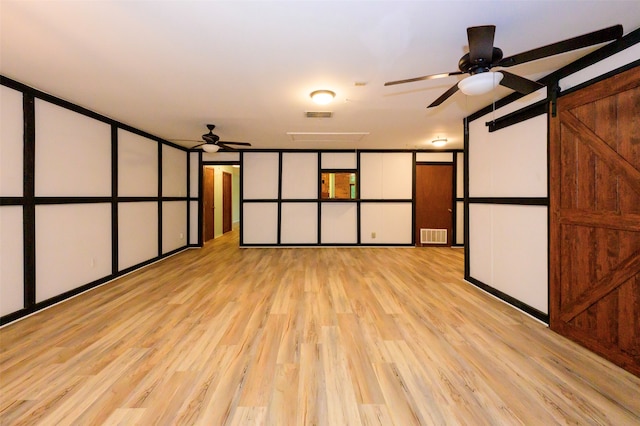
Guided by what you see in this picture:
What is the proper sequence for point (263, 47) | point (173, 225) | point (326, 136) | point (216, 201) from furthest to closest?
point (216, 201)
point (173, 225)
point (326, 136)
point (263, 47)

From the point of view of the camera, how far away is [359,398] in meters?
1.79

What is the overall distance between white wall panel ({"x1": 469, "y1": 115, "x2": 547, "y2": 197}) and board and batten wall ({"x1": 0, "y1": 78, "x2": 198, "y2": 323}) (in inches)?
230

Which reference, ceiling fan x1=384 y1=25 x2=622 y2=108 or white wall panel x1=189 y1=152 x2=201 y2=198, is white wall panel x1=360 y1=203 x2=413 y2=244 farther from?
ceiling fan x1=384 y1=25 x2=622 y2=108

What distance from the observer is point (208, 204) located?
320 inches

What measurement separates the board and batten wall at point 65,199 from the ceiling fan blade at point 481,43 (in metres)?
4.53

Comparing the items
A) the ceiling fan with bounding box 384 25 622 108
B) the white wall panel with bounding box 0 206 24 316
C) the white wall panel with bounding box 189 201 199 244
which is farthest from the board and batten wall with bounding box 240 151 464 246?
the ceiling fan with bounding box 384 25 622 108

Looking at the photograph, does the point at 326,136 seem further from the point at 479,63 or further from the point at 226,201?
the point at 226,201

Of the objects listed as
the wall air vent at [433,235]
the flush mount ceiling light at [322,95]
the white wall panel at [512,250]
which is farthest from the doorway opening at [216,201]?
the white wall panel at [512,250]

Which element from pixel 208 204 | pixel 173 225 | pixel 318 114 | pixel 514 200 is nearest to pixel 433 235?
pixel 514 200

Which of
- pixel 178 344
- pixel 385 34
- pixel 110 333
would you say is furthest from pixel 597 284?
pixel 110 333

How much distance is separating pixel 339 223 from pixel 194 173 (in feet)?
14.1

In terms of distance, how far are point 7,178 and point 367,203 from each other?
6517 millimetres

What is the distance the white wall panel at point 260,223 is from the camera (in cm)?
734

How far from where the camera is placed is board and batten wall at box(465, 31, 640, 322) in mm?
2916
